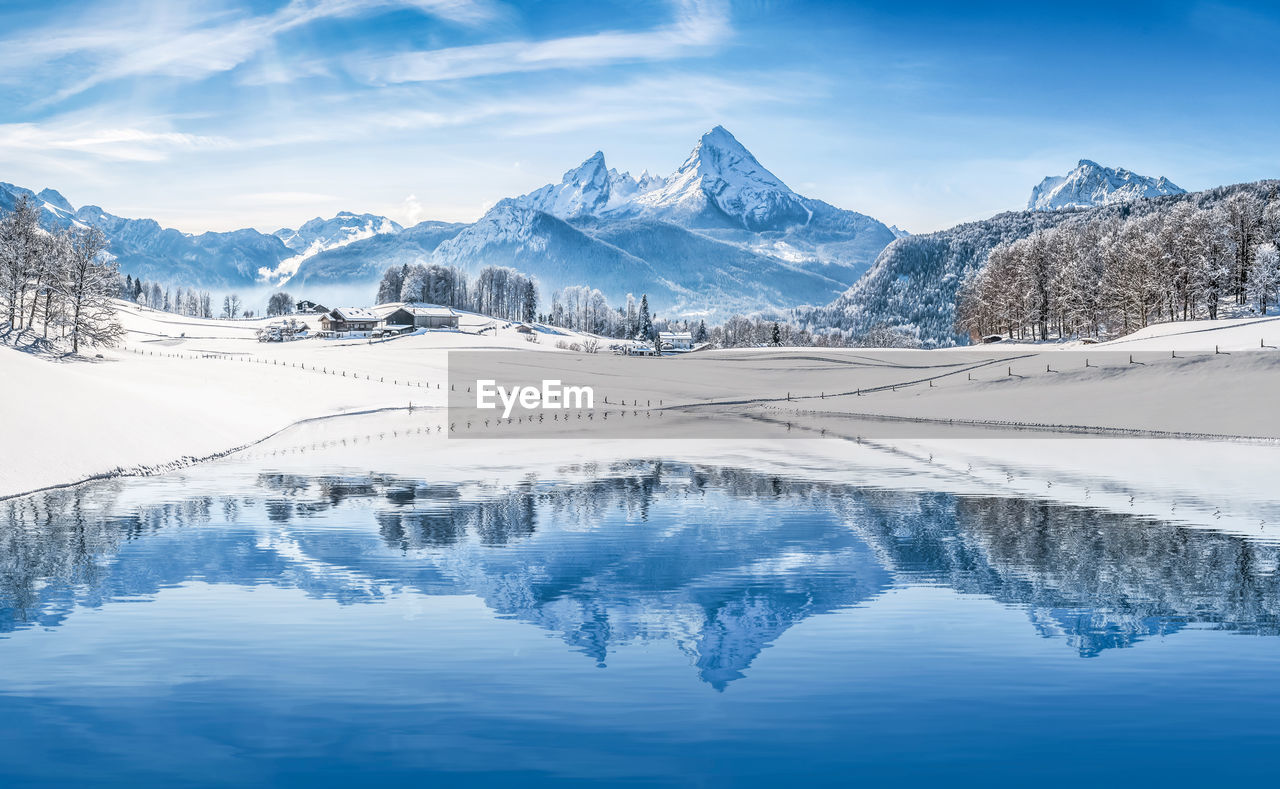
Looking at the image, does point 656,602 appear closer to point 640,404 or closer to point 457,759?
point 457,759

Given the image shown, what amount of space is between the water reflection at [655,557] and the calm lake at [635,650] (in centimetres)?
13

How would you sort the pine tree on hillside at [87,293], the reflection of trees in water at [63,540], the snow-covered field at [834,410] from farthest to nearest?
the pine tree on hillside at [87,293]
the snow-covered field at [834,410]
the reflection of trees in water at [63,540]

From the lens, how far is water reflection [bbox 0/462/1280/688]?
19547 mm

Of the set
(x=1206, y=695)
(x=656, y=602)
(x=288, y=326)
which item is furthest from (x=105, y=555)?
(x=288, y=326)

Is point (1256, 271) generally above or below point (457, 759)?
above

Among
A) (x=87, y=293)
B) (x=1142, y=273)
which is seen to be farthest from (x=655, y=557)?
(x=1142, y=273)

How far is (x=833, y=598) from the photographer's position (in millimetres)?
21250

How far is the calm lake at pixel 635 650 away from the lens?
12703 millimetres

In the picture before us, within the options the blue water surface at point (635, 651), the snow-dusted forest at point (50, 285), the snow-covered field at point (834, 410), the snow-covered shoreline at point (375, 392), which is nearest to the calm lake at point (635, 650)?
the blue water surface at point (635, 651)

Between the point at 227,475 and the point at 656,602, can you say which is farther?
the point at 227,475

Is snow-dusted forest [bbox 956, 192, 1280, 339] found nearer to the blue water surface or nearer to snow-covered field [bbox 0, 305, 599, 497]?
snow-covered field [bbox 0, 305, 599, 497]

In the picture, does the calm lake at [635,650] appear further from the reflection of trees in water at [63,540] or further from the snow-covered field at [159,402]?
the snow-covered field at [159,402]

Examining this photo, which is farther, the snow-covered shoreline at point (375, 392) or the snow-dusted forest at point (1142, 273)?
the snow-dusted forest at point (1142, 273)

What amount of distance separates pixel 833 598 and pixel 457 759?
10664 mm
